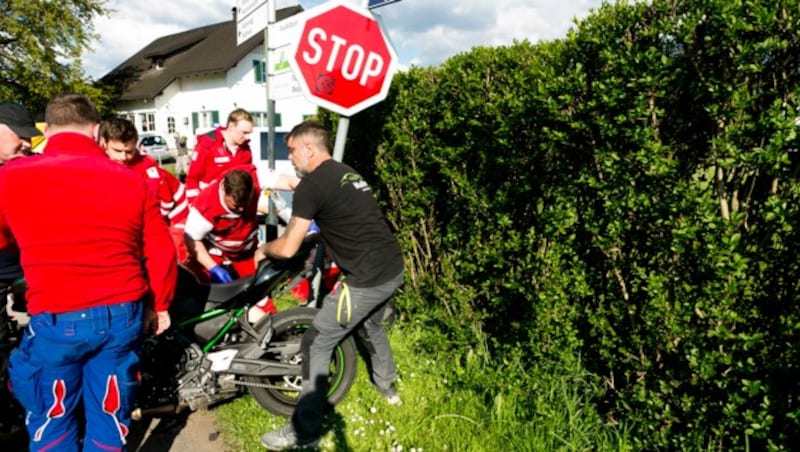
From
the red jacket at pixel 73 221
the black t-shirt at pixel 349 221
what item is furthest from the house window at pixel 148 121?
the red jacket at pixel 73 221

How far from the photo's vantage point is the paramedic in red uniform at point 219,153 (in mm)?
5508

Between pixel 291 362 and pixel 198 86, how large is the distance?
36399 millimetres

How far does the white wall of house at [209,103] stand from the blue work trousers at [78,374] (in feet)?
93.4

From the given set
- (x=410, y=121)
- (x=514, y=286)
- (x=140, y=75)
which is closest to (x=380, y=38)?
(x=410, y=121)

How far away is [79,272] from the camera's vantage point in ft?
7.95

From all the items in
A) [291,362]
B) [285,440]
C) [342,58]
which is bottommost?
[285,440]

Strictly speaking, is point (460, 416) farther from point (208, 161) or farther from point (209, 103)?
point (209, 103)

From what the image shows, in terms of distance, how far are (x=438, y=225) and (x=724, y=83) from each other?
2487 mm

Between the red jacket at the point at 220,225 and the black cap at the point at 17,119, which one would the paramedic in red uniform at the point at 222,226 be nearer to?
the red jacket at the point at 220,225

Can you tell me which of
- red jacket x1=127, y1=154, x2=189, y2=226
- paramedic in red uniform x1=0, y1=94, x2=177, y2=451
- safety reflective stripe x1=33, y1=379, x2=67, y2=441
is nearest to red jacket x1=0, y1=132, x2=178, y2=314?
paramedic in red uniform x1=0, y1=94, x2=177, y2=451

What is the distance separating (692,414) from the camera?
2434mm

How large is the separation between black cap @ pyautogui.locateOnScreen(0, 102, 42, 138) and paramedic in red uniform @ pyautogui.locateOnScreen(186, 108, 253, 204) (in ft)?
6.14

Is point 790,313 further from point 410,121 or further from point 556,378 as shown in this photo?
point 410,121

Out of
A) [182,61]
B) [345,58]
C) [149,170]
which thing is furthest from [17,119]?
[182,61]
